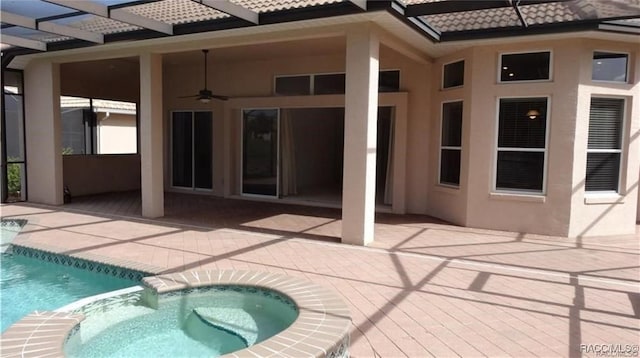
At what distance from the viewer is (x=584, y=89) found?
7.34 meters

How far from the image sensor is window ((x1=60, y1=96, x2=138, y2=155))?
477 inches

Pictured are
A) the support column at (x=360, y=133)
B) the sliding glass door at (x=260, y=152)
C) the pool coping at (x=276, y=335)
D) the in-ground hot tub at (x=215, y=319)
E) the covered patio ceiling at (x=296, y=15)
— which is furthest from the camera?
the sliding glass door at (x=260, y=152)

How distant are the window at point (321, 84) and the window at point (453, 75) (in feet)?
3.30

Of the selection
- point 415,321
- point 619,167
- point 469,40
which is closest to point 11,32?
point 469,40

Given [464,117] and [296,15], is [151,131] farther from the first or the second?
[464,117]

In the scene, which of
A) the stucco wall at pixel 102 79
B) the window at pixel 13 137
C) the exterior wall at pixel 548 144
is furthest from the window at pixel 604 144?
the window at pixel 13 137

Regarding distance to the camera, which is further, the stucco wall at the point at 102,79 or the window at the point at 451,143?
the stucco wall at the point at 102,79

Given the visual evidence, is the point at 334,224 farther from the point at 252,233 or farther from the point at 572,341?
the point at 572,341

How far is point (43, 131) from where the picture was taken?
1005 cm

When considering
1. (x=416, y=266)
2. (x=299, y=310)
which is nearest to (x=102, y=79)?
(x=416, y=266)

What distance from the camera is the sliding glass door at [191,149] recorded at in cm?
1212

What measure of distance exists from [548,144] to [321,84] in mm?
5031

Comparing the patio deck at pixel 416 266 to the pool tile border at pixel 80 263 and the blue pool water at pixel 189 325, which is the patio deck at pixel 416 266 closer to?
the pool tile border at pixel 80 263

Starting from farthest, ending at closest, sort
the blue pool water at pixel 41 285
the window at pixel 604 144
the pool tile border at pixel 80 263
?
Result: 1. the window at pixel 604 144
2. the pool tile border at pixel 80 263
3. the blue pool water at pixel 41 285
